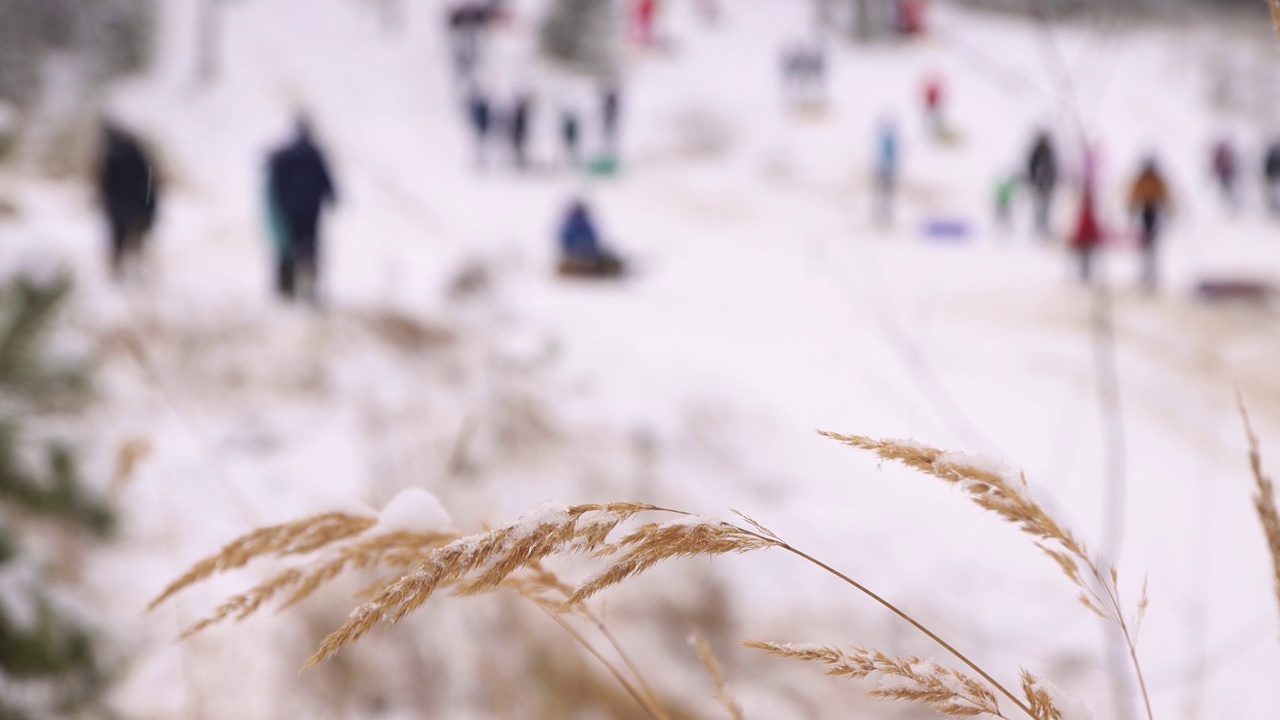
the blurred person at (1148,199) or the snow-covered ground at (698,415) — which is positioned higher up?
the blurred person at (1148,199)

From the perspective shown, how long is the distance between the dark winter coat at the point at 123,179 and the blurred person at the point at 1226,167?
1896 cm

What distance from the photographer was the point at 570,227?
439 inches

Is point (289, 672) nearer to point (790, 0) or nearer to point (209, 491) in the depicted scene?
point (209, 491)

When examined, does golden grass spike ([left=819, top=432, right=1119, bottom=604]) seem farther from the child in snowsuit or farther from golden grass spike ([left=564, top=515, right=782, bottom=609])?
the child in snowsuit

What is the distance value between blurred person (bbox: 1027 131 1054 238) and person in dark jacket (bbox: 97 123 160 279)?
12626 mm

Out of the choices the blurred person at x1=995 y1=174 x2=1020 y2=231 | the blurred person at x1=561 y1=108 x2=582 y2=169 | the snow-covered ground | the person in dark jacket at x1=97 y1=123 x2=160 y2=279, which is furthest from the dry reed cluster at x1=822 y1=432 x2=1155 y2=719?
the blurred person at x1=561 y1=108 x2=582 y2=169

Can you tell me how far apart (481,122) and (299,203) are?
1133 cm

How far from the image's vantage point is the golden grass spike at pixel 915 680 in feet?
2.11

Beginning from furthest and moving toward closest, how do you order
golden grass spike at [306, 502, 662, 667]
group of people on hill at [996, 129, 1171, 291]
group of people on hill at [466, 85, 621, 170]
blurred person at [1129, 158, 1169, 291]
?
group of people on hill at [466, 85, 621, 170], blurred person at [1129, 158, 1169, 291], group of people on hill at [996, 129, 1171, 291], golden grass spike at [306, 502, 662, 667]

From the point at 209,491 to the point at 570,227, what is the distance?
7222 mm

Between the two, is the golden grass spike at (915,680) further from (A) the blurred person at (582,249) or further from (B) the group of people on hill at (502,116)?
(B) the group of people on hill at (502,116)

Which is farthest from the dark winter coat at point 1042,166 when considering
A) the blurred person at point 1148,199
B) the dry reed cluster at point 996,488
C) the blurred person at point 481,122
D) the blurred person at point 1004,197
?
the dry reed cluster at point 996,488

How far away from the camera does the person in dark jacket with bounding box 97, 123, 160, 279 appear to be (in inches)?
299

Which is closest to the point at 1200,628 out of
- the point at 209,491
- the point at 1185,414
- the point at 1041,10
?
the point at 1041,10
